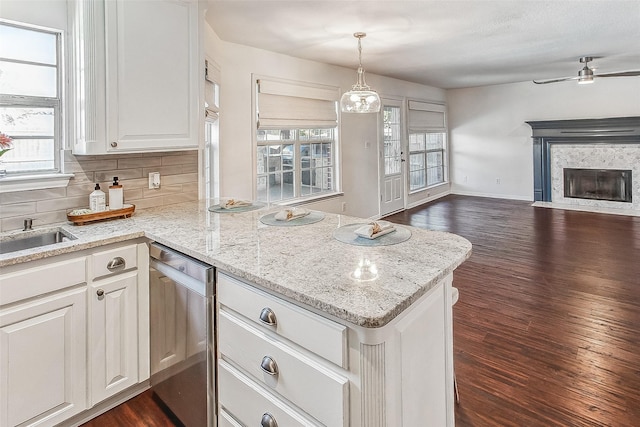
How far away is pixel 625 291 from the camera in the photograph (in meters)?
3.28

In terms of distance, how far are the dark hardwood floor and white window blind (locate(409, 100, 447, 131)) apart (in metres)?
3.22

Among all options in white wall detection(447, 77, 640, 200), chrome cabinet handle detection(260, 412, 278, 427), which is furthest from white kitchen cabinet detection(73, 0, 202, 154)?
white wall detection(447, 77, 640, 200)

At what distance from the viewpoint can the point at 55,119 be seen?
7.04 ft

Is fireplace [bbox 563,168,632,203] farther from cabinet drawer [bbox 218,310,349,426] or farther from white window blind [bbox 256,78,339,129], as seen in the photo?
cabinet drawer [bbox 218,310,349,426]

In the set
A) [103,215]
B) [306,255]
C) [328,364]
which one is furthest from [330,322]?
[103,215]

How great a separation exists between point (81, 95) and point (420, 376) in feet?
7.04

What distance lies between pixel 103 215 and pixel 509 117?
8.12m

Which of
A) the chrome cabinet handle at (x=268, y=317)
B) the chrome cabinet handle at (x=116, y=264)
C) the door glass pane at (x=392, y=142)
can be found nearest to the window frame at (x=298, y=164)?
the door glass pane at (x=392, y=142)

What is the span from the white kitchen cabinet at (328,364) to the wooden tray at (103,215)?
42.0 inches

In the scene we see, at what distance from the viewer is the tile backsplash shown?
78.2 inches

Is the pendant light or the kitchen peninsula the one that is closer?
the kitchen peninsula

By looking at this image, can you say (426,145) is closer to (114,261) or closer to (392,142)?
(392,142)

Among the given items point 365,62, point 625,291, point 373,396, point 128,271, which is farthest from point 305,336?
point 365,62

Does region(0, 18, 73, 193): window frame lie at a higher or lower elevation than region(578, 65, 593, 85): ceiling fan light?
lower
